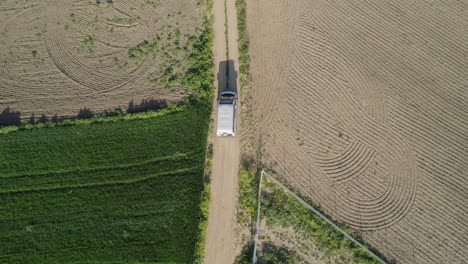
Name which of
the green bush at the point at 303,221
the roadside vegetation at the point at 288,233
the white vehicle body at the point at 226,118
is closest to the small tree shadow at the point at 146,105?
the white vehicle body at the point at 226,118

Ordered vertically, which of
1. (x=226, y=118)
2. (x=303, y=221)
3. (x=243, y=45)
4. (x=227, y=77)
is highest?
(x=243, y=45)

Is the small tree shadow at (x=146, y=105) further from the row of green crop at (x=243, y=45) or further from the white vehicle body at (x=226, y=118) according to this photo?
the row of green crop at (x=243, y=45)

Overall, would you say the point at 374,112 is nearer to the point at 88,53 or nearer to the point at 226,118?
the point at 226,118

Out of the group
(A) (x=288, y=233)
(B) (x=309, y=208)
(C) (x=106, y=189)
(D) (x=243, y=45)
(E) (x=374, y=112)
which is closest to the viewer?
(A) (x=288, y=233)

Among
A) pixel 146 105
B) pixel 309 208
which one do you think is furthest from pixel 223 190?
pixel 146 105

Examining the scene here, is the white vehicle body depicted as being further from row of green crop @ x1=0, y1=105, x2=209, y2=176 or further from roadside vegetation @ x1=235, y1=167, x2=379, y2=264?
roadside vegetation @ x1=235, y1=167, x2=379, y2=264
